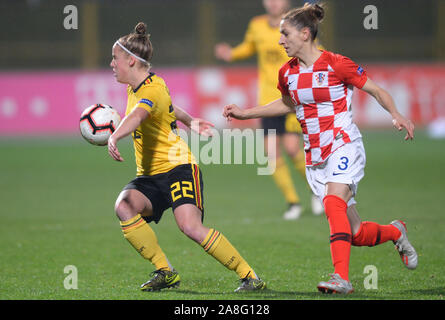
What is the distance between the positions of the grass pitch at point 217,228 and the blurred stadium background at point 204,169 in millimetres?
27

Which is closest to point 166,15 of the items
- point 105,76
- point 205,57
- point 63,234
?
point 205,57

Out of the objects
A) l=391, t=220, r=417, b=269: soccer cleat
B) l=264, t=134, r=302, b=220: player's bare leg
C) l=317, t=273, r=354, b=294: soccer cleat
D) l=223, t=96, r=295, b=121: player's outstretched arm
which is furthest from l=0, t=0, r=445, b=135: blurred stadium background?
l=317, t=273, r=354, b=294: soccer cleat

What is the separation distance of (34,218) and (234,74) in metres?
12.0

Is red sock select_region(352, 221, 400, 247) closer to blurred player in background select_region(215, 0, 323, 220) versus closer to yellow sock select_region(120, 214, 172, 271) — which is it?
yellow sock select_region(120, 214, 172, 271)

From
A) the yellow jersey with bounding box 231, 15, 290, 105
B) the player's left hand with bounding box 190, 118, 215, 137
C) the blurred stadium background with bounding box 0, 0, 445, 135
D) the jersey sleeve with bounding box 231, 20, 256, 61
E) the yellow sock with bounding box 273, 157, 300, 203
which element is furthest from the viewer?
the blurred stadium background with bounding box 0, 0, 445, 135

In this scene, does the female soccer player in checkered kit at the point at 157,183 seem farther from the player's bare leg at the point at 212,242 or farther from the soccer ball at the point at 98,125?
the soccer ball at the point at 98,125

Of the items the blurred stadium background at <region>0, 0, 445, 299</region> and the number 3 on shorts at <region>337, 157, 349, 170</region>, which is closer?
the number 3 on shorts at <region>337, 157, 349, 170</region>

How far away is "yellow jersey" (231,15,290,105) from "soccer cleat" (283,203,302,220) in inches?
51.5

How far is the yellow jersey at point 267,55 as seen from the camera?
8438mm

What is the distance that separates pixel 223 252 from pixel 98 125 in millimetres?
1264

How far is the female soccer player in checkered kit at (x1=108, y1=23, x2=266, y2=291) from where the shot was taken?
183 inches

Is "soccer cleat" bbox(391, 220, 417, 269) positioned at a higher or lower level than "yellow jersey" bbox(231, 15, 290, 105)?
lower

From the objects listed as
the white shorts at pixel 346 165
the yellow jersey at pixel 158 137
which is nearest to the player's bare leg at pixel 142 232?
the yellow jersey at pixel 158 137

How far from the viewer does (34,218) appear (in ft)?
26.6
